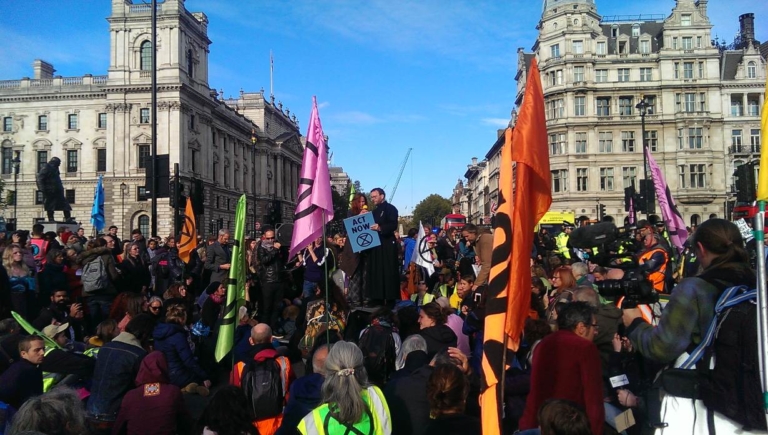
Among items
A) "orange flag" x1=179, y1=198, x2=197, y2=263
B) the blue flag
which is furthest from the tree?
"orange flag" x1=179, y1=198, x2=197, y2=263

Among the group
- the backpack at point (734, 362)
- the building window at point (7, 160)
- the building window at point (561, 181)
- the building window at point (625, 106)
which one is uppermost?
the building window at point (625, 106)

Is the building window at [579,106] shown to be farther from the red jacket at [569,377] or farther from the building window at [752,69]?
the red jacket at [569,377]

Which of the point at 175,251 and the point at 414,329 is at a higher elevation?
the point at 175,251

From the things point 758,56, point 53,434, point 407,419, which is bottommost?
point 407,419

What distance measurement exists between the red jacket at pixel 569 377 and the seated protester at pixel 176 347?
4.35 meters

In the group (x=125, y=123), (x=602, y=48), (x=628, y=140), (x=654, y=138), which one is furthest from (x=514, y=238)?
(x=125, y=123)

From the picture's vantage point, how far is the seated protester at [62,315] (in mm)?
7625

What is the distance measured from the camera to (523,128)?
414cm

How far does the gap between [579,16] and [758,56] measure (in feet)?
61.2

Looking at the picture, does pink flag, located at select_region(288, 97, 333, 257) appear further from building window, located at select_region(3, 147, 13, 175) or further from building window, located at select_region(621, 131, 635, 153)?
building window, located at select_region(3, 147, 13, 175)

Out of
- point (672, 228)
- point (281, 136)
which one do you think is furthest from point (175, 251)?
point (281, 136)

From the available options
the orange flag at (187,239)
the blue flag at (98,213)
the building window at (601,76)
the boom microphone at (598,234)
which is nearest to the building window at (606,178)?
the building window at (601,76)

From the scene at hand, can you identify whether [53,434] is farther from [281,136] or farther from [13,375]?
[281,136]

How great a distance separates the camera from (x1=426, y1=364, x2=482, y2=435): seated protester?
156 inches
